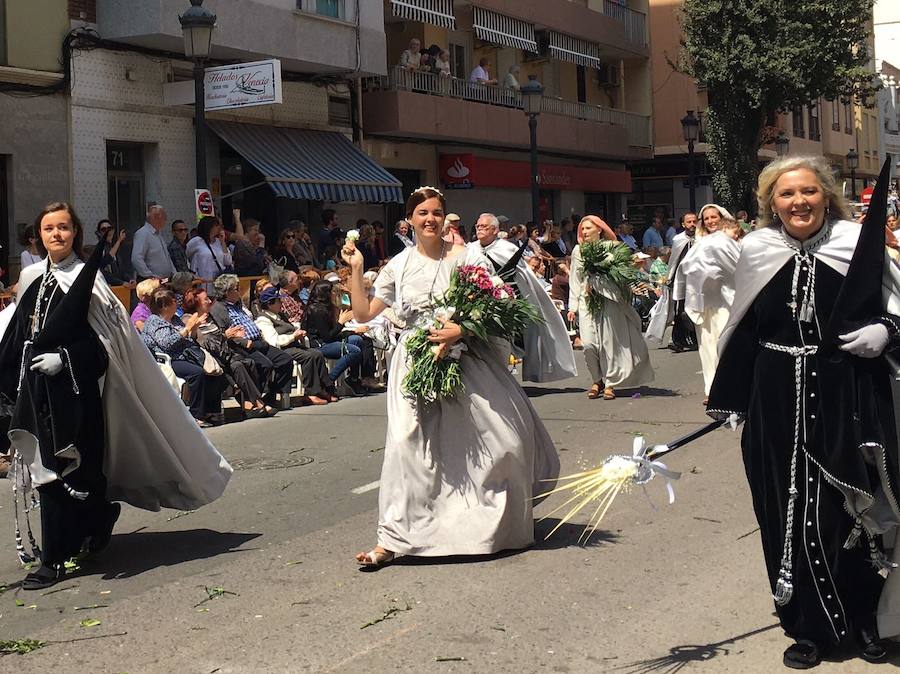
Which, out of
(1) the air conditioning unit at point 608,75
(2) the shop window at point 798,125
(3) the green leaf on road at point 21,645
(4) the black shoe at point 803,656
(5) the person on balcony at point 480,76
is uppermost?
(1) the air conditioning unit at point 608,75

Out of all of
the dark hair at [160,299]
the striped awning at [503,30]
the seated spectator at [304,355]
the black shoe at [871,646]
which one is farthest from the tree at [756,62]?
the black shoe at [871,646]

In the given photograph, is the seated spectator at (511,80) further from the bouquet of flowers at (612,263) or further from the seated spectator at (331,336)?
the bouquet of flowers at (612,263)

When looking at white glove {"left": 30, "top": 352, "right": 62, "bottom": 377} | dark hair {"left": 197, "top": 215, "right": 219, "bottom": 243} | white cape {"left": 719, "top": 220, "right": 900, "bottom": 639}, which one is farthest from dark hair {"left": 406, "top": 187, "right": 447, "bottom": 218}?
dark hair {"left": 197, "top": 215, "right": 219, "bottom": 243}

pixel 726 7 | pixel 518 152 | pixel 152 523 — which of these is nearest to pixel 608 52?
pixel 726 7

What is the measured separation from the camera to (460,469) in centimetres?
681

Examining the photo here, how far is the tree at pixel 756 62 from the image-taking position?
1427 inches

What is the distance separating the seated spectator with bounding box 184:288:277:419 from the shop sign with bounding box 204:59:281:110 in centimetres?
675

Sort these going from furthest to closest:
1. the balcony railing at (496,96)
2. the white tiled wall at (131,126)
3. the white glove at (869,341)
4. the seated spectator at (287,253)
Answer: the balcony railing at (496,96) < the white tiled wall at (131,126) < the seated spectator at (287,253) < the white glove at (869,341)

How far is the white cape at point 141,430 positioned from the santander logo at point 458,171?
78.2 ft

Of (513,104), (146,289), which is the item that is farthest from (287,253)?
(513,104)

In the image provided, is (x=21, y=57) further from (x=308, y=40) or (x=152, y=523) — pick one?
(x=152, y=523)

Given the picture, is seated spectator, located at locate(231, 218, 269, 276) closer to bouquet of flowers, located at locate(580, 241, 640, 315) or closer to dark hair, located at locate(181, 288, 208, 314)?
dark hair, located at locate(181, 288, 208, 314)

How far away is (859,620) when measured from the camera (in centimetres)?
488

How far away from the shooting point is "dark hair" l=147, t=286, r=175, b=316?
12773 mm
